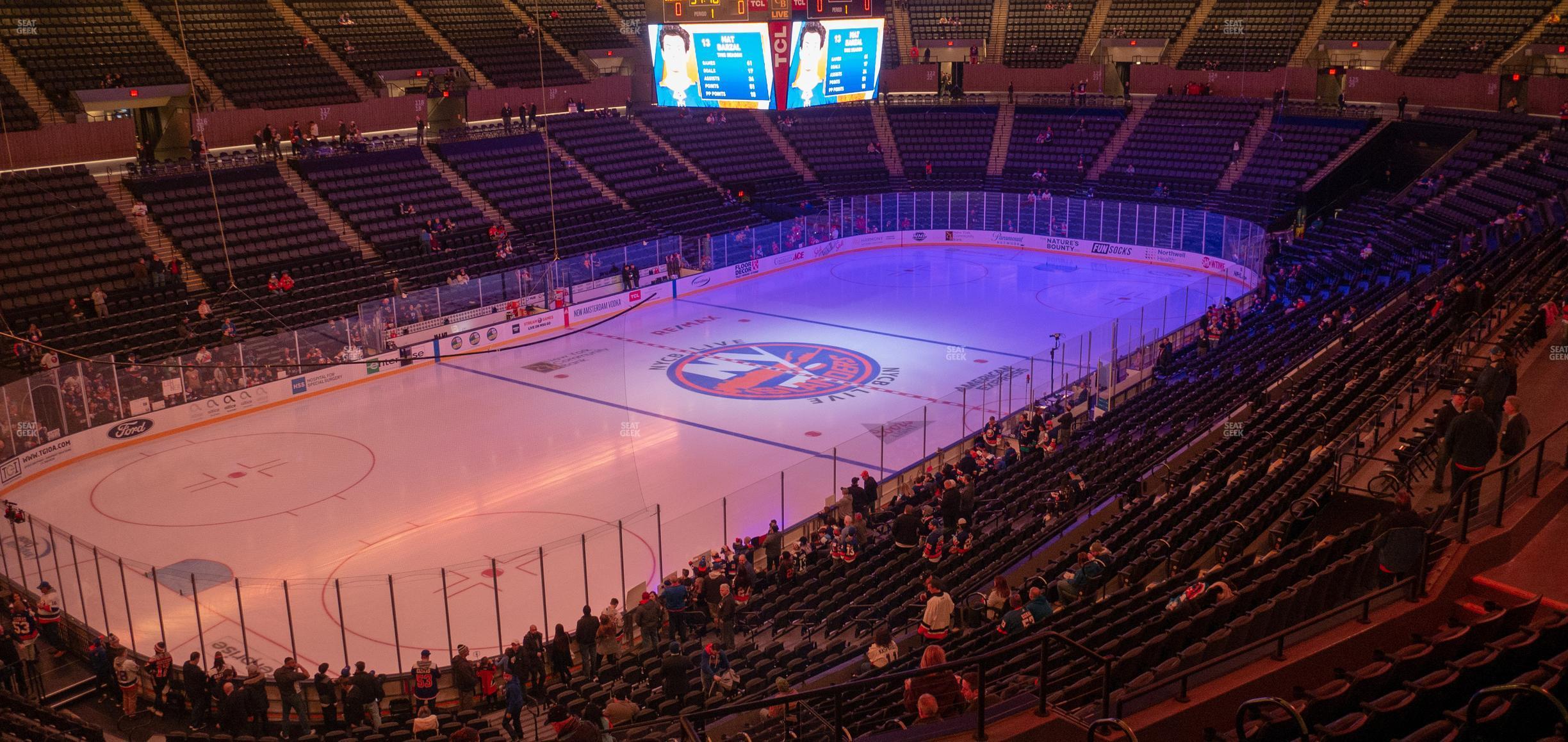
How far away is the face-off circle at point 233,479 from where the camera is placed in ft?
68.9

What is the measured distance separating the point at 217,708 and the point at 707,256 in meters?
27.0

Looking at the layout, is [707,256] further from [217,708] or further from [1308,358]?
[217,708]

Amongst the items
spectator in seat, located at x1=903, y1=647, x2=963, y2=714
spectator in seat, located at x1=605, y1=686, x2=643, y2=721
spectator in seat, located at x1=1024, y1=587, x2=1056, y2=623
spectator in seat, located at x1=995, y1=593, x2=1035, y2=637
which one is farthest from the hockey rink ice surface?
spectator in seat, located at x1=903, y1=647, x2=963, y2=714

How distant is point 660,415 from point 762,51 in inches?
435

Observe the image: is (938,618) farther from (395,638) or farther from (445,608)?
(395,638)

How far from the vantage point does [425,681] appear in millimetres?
Result: 13961

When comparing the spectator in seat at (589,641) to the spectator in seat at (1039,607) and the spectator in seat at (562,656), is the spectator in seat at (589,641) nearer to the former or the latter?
the spectator in seat at (562,656)

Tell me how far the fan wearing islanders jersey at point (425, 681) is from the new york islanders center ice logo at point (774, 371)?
1414cm

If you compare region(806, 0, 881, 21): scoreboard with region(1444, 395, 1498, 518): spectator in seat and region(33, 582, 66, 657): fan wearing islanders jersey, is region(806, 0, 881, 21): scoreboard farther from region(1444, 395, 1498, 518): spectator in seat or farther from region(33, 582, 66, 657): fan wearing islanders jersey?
region(1444, 395, 1498, 518): spectator in seat

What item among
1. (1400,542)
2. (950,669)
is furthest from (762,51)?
(950,669)

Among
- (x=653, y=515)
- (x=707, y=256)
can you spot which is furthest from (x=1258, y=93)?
(x=653, y=515)

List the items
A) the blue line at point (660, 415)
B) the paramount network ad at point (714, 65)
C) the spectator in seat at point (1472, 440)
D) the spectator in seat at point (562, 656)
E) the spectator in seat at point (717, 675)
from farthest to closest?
the paramount network ad at point (714, 65) → the blue line at point (660, 415) → the spectator in seat at point (562, 656) → the spectator in seat at point (717, 675) → the spectator in seat at point (1472, 440)

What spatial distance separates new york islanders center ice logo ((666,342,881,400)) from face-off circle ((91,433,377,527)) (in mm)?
8570

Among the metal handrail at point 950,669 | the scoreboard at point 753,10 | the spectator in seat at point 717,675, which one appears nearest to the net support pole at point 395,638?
the spectator in seat at point 717,675
